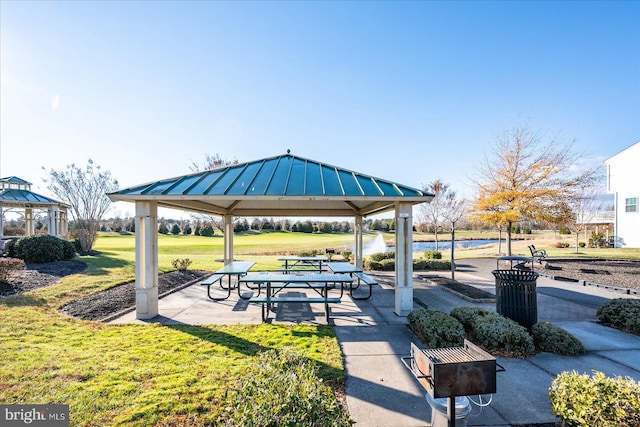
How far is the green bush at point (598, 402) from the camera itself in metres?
2.42

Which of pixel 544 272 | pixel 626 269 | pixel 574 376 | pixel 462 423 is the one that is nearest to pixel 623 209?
pixel 626 269

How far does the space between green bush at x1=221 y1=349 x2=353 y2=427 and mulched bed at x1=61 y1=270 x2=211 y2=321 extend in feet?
20.2

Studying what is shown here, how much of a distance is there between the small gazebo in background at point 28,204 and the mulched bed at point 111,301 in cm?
1533

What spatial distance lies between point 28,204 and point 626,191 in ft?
138

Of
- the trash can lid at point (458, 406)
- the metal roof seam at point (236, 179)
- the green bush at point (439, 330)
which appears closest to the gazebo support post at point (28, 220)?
the metal roof seam at point (236, 179)

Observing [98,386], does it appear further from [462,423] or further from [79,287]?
[79,287]

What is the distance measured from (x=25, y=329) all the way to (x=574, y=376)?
8.95 metres

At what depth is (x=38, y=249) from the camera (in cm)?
1319

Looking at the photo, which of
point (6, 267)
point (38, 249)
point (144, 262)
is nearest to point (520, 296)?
point (144, 262)

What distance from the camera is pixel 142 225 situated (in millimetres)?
6504

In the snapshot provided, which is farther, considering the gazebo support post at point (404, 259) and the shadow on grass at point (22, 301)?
the shadow on grass at point (22, 301)

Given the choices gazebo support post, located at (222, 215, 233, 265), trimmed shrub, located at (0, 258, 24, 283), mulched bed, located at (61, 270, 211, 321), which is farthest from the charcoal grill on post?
trimmed shrub, located at (0, 258, 24, 283)

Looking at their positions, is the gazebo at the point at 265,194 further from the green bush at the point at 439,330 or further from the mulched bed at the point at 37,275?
the mulched bed at the point at 37,275

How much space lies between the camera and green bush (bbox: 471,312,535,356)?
4715mm
